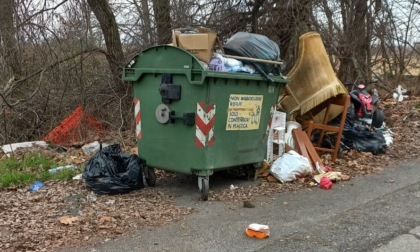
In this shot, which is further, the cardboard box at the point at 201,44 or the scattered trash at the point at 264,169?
the scattered trash at the point at 264,169

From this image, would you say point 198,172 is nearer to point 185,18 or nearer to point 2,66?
point 185,18

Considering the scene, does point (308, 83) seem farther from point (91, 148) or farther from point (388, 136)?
point (91, 148)


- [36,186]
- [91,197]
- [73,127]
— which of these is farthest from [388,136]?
[36,186]

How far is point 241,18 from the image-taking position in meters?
10.2

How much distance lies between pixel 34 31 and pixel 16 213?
5266 mm

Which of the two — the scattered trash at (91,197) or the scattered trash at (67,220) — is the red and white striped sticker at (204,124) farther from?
the scattered trash at (67,220)

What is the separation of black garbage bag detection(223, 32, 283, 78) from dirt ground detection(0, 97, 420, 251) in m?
1.45

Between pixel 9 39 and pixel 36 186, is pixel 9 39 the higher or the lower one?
the higher one

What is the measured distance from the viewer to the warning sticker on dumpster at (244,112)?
5586 millimetres

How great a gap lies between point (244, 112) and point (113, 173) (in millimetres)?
1718

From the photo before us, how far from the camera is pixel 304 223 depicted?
4613 millimetres

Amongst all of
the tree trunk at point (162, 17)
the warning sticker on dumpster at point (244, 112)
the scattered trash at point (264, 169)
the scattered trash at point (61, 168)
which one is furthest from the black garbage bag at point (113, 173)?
the tree trunk at point (162, 17)

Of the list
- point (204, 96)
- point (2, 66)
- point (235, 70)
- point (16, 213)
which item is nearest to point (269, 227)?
point (204, 96)

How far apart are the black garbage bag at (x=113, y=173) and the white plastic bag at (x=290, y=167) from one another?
1719mm
